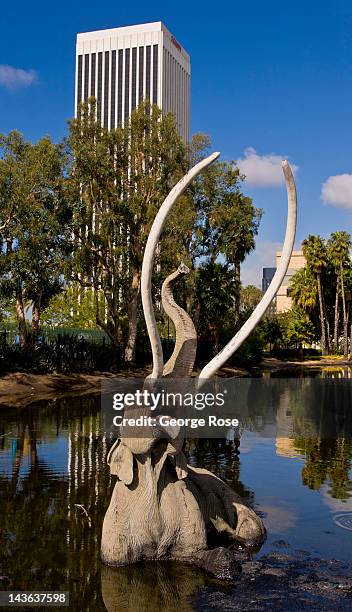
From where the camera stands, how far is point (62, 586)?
597 centimetres

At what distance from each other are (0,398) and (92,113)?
16.6 metres

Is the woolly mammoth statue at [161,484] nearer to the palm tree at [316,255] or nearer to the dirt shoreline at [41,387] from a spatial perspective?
the dirt shoreline at [41,387]

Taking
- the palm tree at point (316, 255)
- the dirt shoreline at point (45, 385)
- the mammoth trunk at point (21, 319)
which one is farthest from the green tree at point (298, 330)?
the mammoth trunk at point (21, 319)

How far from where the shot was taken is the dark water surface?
6012 mm

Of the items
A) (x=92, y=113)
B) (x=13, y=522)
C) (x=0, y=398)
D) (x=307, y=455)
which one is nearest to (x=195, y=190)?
(x=92, y=113)

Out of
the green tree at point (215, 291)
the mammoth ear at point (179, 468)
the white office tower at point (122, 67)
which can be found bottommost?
the mammoth ear at point (179, 468)

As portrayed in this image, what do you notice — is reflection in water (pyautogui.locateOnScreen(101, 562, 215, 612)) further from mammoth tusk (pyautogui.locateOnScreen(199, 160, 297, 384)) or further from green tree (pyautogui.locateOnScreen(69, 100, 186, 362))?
green tree (pyautogui.locateOnScreen(69, 100, 186, 362))

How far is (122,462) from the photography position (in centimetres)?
634

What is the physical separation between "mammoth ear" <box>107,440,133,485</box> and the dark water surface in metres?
0.87

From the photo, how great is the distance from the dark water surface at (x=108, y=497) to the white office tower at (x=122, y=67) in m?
112

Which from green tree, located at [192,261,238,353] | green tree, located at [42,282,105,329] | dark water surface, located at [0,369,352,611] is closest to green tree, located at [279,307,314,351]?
green tree, located at [192,261,238,353]

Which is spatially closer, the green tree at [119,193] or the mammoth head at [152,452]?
the mammoth head at [152,452]

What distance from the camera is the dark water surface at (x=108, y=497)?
6012mm

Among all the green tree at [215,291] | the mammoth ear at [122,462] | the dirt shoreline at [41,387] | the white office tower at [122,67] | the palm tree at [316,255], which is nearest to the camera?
the mammoth ear at [122,462]
